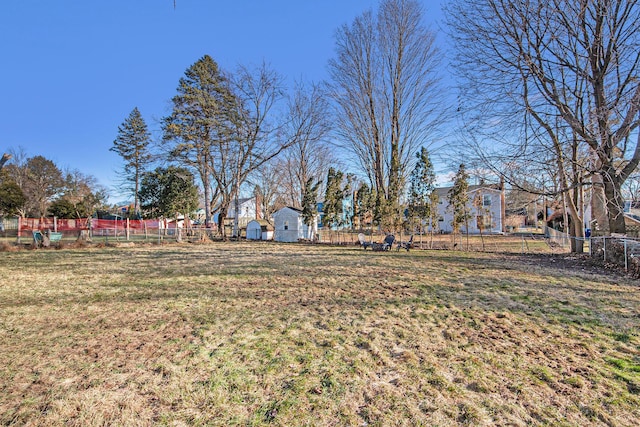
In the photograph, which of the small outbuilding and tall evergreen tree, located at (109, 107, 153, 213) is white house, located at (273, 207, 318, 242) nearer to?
the small outbuilding

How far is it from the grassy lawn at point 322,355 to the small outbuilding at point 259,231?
19263mm

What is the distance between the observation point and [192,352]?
3338 mm

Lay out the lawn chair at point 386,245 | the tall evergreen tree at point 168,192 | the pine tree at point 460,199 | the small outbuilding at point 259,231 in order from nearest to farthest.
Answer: the lawn chair at point 386,245
the pine tree at point 460,199
the tall evergreen tree at point 168,192
the small outbuilding at point 259,231

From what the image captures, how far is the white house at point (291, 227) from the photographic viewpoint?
24.0m

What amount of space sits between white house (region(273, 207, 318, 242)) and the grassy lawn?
17.5 m

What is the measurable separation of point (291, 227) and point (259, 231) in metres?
3.30

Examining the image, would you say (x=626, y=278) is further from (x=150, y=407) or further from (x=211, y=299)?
(x=150, y=407)

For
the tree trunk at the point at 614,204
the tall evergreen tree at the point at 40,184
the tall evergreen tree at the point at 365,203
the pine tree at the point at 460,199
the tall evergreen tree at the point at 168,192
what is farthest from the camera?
the tall evergreen tree at the point at 40,184

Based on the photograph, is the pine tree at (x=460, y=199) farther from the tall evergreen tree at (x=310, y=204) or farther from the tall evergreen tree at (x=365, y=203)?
the tall evergreen tree at (x=310, y=204)

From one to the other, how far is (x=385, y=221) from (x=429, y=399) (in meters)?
16.7

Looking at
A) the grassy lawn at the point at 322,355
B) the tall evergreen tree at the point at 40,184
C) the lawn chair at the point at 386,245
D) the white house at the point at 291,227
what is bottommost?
the grassy lawn at the point at 322,355

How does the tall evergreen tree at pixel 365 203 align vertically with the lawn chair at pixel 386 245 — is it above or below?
above

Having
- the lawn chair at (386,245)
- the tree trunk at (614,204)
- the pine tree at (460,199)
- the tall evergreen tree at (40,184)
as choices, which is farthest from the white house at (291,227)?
the tall evergreen tree at (40,184)

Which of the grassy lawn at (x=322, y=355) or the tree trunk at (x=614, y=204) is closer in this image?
the grassy lawn at (x=322, y=355)
